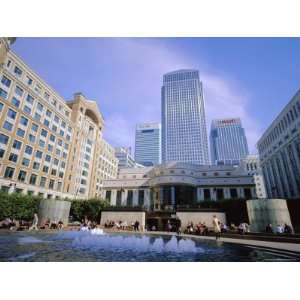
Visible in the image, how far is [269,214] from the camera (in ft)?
57.0

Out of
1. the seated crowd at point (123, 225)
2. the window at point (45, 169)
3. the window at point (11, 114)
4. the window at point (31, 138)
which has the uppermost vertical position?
the window at point (11, 114)

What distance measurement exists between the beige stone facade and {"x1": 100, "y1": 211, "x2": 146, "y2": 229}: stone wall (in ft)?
66.7

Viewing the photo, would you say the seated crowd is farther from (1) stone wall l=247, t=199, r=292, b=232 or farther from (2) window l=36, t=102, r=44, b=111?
(2) window l=36, t=102, r=44, b=111

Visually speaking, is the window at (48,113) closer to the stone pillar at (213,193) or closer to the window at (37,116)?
the window at (37,116)

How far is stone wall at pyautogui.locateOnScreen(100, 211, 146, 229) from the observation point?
29.5m

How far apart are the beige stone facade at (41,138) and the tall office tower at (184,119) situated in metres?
104

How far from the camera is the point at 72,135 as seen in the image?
2213 inches

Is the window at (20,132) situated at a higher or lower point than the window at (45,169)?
higher

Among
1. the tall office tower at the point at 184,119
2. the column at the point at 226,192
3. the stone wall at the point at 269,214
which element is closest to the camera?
the stone wall at the point at 269,214

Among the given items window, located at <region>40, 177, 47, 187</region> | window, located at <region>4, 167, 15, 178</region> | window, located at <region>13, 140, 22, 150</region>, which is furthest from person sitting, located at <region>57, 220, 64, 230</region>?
window, located at <region>40, 177, 47, 187</region>

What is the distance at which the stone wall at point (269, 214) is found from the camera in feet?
56.2

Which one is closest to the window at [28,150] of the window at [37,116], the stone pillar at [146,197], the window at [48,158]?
the window at [48,158]

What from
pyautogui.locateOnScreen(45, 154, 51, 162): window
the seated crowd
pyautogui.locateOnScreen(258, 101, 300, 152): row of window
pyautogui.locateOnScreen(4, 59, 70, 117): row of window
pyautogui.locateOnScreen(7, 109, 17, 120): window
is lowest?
the seated crowd

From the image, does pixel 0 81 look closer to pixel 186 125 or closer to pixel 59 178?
pixel 59 178
